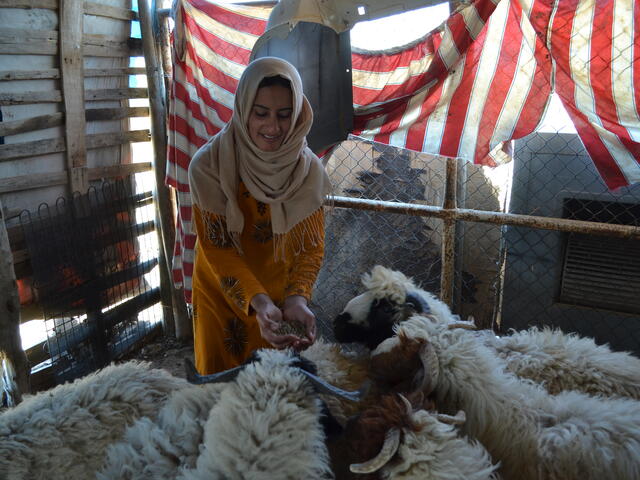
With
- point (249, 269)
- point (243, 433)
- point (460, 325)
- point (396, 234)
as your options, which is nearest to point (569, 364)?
point (460, 325)

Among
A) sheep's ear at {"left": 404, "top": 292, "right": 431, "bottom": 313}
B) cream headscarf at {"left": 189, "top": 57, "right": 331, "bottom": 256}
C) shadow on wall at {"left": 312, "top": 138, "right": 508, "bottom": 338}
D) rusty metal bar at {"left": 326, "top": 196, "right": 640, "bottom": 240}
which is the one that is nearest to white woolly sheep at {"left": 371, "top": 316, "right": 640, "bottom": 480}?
sheep's ear at {"left": 404, "top": 292, "right": 431, "bottom": 313}

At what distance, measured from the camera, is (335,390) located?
134 centimetres

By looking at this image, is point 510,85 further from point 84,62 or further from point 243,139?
point 84,62

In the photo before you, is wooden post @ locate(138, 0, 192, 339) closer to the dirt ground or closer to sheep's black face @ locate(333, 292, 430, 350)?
the dirt ground

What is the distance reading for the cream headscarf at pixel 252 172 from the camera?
2182 millimetres

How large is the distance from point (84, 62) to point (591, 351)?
4299mm

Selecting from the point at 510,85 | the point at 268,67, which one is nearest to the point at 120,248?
the point at 268,67

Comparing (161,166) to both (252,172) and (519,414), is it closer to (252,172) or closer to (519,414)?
(252,172)

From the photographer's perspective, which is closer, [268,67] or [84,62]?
[268,67]

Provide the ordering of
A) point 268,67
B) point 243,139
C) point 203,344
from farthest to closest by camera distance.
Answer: point 203,344 → point 243,139 → point 268,67

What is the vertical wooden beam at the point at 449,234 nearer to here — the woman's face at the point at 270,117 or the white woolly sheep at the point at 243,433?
the woman's face at the point at 270,117

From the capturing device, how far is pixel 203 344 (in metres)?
2.41

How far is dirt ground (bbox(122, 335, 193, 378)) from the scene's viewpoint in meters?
4.50

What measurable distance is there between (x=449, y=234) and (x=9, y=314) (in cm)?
323
